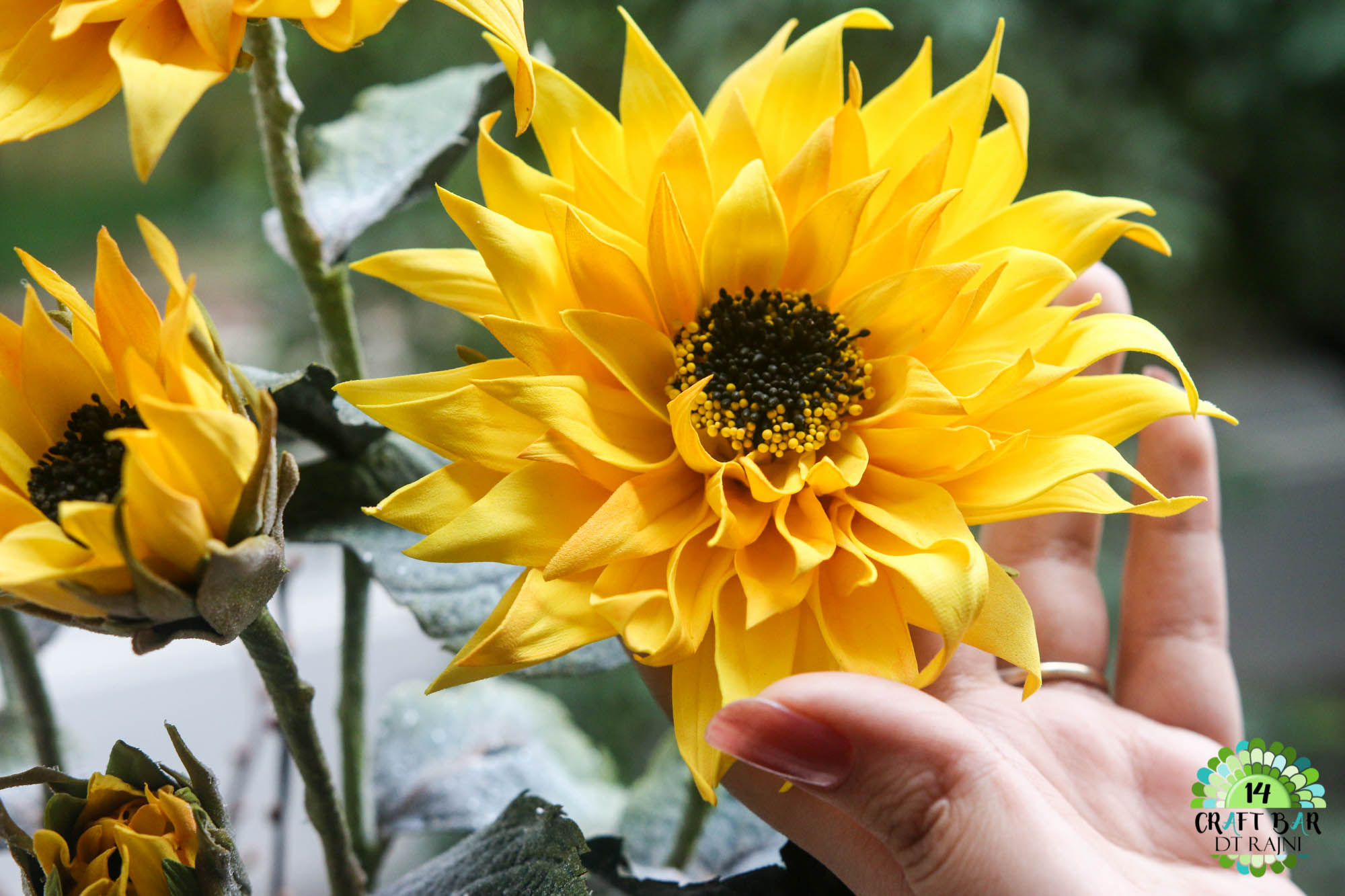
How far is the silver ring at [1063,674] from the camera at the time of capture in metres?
0.42

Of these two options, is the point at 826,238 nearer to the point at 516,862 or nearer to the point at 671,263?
the point at 671,263

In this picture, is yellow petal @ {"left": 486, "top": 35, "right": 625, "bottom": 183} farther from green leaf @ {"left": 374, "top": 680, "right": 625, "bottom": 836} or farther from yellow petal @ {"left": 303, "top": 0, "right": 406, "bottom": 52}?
green leaf @ {"left": 374, "top": 680, "right": 625, "bottom": 836}

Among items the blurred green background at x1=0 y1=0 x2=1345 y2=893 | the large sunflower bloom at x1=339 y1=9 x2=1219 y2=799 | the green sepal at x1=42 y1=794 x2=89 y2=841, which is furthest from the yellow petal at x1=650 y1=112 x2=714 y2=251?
the blurred green background at x1=0 y1=0 x2=1345 y2=893

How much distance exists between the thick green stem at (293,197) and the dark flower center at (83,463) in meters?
0.08

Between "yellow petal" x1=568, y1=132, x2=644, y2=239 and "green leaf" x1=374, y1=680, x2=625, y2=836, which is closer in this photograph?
"yellow petal" x1=568, y1=132, x2=644, y2=239

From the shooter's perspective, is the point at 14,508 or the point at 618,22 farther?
the point at 618,22

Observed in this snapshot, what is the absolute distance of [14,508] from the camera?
0.77 ft

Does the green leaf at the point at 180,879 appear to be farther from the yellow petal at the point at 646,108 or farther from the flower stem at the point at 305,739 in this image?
the yellow petal at the point at 646,108

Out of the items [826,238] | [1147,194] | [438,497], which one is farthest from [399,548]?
[1147,194]

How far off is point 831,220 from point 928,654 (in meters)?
0.18

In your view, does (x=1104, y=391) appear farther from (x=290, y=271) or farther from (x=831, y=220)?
(x=290, y=271)

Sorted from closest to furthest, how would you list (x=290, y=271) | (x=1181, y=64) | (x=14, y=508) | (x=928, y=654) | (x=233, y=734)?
(x=14, y=508), (x=928, y=654), (x=233, y=734), (x=290, y=271), (x=1181, y=64)

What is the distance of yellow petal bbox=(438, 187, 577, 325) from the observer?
27cm

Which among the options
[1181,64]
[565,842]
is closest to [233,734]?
[565,842]
